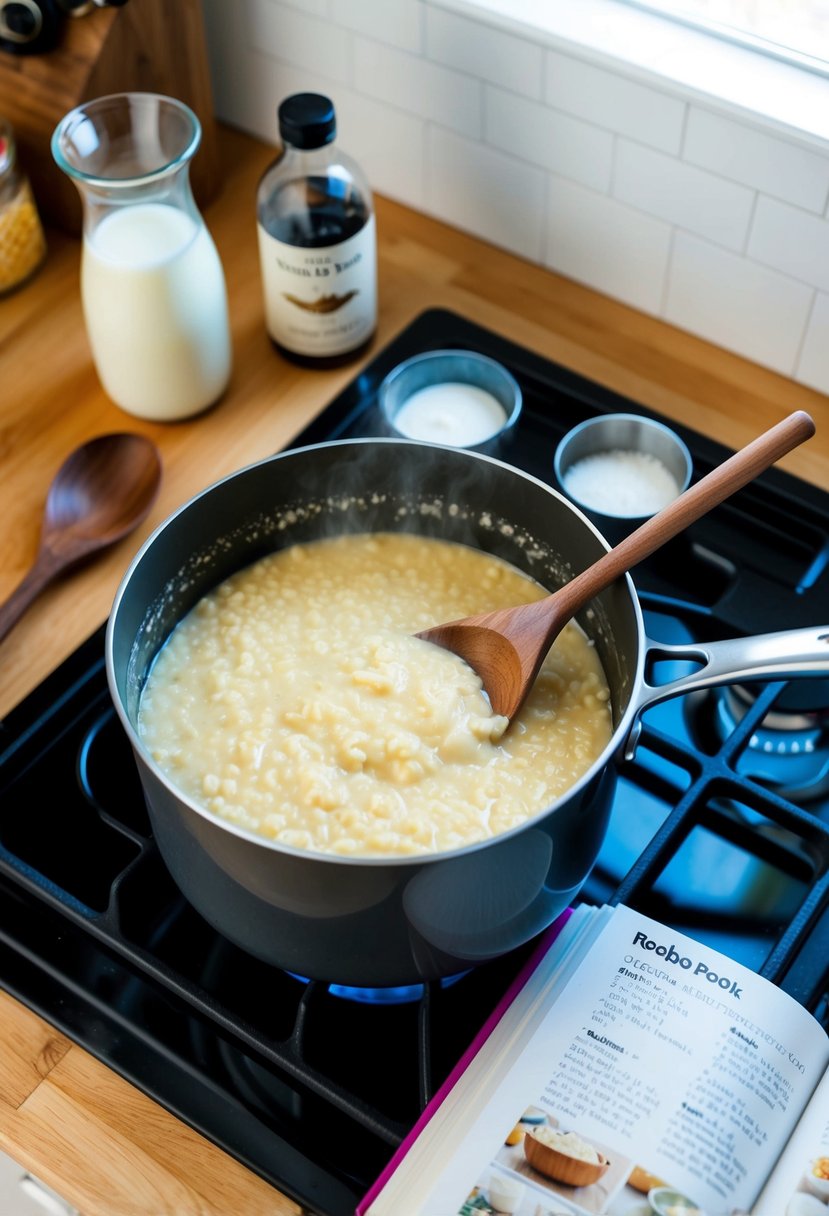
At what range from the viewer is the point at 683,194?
124 cm

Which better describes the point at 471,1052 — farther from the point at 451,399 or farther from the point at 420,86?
the point at 420,86

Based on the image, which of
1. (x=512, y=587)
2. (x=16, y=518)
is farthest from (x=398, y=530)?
(x=16, y=518)

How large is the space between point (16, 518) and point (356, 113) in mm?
586

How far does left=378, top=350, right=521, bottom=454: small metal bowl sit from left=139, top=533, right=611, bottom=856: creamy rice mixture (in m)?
0.14

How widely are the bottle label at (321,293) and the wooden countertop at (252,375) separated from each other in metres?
0.04

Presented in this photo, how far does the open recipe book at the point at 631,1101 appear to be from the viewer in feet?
2.56

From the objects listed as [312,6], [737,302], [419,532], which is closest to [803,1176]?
[419,532]

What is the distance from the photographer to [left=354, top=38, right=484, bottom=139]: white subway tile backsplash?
132 centimetres

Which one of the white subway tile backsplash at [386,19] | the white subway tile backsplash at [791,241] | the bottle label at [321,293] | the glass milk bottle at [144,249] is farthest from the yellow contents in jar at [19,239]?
the white subway tile backsplash at [791,241]

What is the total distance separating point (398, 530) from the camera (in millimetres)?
1116

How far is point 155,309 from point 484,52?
41cm

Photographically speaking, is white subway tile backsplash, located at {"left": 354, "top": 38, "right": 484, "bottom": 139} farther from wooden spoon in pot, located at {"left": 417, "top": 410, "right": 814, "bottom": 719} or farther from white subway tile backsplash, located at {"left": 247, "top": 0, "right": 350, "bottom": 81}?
wooden spoon in pot, located at {"left": 417, "top": 410, "right": 814, "bottom": 719}

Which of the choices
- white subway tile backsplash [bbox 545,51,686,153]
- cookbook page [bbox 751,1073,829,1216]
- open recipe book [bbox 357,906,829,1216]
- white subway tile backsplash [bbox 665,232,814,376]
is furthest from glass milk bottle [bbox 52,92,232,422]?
cookbook page [bbox 751,1073,829,1216]

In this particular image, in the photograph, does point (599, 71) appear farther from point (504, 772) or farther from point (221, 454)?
point (504, 772)
